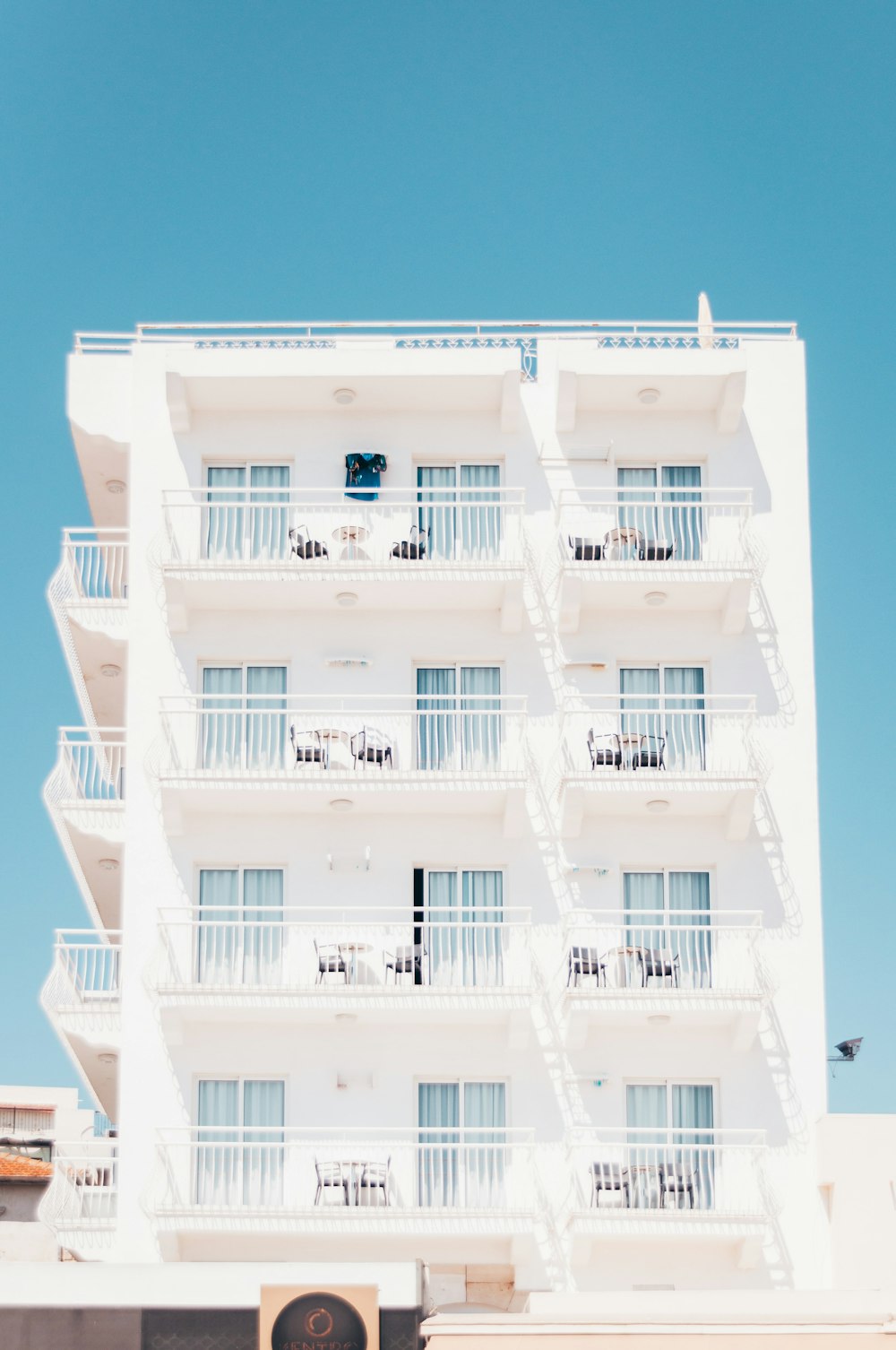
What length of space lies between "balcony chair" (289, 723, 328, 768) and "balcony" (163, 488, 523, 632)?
2085 mm

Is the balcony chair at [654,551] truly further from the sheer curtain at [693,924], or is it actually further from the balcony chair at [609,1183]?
the balcony chair at [609,1183]

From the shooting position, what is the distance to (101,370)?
120 ft

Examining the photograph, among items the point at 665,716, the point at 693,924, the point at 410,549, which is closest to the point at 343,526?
the point at 410,549

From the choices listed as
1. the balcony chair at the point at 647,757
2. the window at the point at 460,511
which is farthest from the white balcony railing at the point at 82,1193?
the window at the point at 460,511

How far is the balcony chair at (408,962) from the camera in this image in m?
33.2

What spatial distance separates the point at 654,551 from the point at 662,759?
10.9 ft

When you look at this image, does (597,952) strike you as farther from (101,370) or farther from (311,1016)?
(101,370)

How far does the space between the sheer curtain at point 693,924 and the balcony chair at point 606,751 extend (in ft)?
6.56

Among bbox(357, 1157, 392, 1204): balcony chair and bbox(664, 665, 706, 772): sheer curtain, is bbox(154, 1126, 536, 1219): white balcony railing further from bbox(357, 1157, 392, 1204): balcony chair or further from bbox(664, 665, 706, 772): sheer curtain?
bbox(664, 665, 706, 772): sheer curtain

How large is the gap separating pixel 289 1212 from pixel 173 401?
13.0 metres

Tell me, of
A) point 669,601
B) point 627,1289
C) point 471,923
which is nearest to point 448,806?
point 471,923

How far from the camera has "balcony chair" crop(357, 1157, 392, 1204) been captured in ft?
105

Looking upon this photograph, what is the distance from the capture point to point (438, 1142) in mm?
32938

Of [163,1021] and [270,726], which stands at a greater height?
[270,726]
